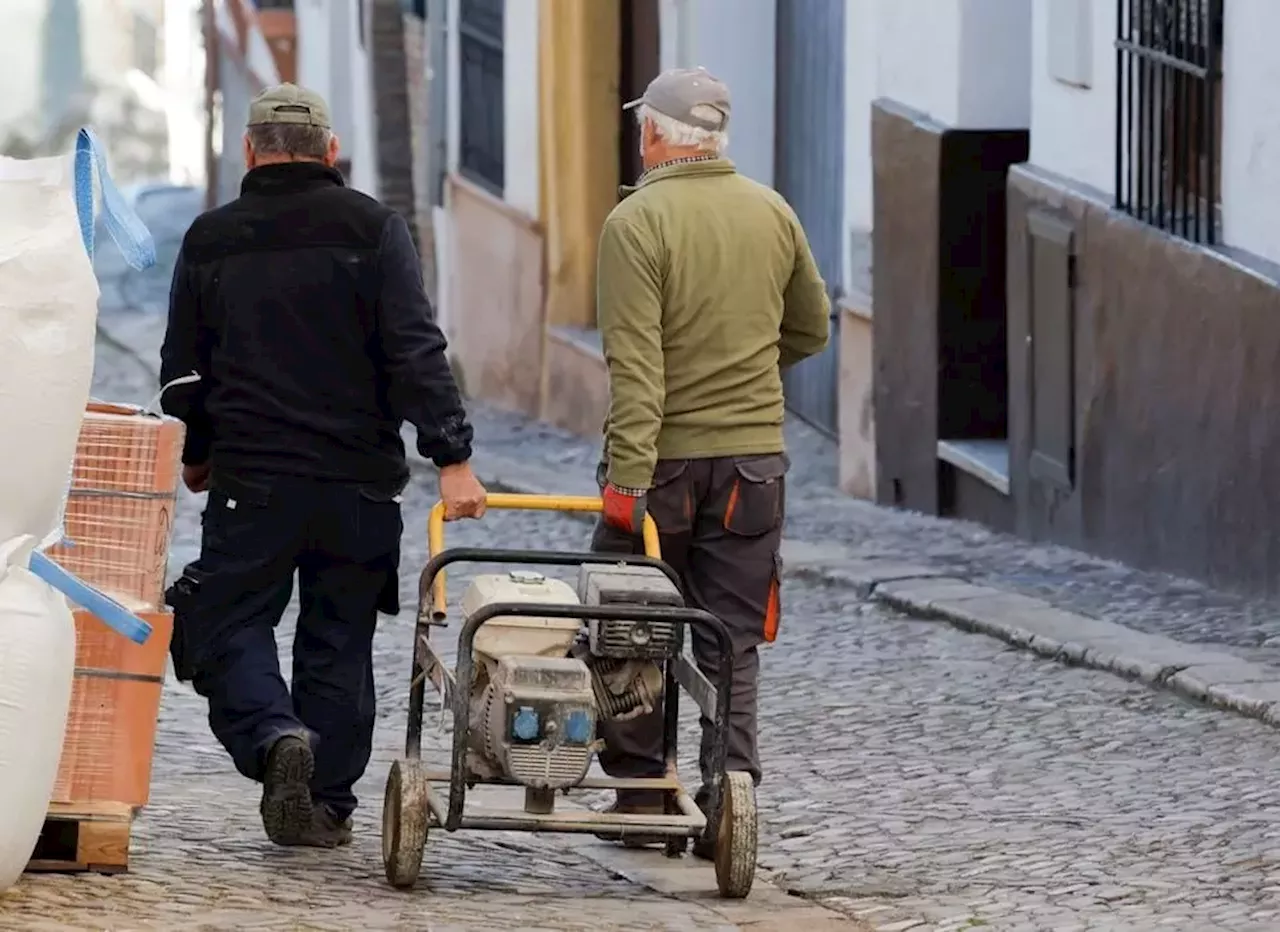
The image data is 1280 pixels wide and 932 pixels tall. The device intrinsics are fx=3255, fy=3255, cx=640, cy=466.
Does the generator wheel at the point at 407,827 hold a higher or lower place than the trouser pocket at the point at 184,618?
lower

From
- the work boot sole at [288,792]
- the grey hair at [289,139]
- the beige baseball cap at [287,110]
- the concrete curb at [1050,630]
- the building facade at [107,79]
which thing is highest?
the beige baseball cap at [287,110]

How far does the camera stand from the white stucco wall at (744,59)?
16719 millimetres

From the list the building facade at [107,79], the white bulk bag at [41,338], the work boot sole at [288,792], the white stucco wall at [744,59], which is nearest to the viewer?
the white bulk bag at [41,338]

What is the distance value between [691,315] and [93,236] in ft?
4.56

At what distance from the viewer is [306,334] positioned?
693cm

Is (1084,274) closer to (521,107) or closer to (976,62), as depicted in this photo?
(976,62)

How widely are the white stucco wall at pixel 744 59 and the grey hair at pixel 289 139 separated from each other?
31.8ft

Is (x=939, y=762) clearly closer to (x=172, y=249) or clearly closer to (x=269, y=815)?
(x=269, y=815)

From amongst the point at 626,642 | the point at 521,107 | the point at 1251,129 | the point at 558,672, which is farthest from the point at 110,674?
the point at 521,107

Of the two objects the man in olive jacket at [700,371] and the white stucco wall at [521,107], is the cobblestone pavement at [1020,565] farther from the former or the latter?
the white stucco wall at [521,107]

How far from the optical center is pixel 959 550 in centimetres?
1291

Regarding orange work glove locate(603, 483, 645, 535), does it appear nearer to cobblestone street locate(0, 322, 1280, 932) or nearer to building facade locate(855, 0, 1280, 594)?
cobblestone street locate(0, 322, 1280, 932)

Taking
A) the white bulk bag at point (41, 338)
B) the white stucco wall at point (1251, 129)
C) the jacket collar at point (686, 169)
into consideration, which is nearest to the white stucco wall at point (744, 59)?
the white stucco wall at point (1251, 129)

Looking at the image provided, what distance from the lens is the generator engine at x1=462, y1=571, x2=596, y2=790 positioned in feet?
20.9
